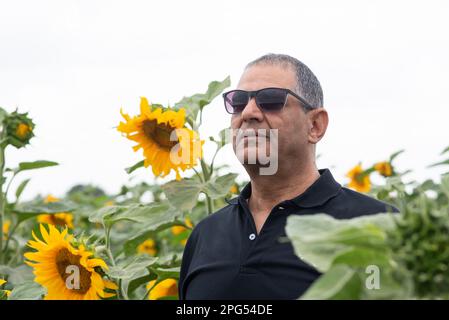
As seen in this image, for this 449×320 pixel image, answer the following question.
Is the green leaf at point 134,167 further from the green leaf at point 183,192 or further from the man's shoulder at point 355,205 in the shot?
the man's shoulder at point 355,205

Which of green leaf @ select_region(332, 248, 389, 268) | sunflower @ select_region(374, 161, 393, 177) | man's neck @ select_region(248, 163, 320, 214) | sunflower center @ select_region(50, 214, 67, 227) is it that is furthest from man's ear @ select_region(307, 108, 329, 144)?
sunflower center @ select_region(50, 214, 67, 227)

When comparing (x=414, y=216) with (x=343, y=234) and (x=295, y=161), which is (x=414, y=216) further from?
(x=295, y=161)

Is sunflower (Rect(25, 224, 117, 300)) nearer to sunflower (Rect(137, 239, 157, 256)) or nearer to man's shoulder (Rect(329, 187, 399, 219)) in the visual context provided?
man's shoulder (Rect(329, 187, 399, 219))

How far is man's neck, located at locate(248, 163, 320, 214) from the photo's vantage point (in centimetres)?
217

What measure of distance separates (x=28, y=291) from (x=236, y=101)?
87 cm

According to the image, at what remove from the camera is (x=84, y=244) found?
2.13 meters

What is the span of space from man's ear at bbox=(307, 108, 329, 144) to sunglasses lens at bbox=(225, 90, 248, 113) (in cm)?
24

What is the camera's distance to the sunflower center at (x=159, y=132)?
2.53 m

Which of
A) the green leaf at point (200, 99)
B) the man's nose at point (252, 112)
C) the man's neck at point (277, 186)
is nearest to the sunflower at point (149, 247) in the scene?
the green leaf at point (200, 99)

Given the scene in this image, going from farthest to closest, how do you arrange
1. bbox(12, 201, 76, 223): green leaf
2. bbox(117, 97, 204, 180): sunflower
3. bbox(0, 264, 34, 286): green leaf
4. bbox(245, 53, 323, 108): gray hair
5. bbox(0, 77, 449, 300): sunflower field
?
1. bbox(12, 201, 76, 223): green leaf
2. bbox(0, 264, 34, 286): green leaf
3. bbox(117, 97, 204, 180): sunflower
4. bbox(245, 53, 323, 108): gray hair
5. bbox(0, 77, 449, 300): sunflower field

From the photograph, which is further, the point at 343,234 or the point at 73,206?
the point at 73,206
